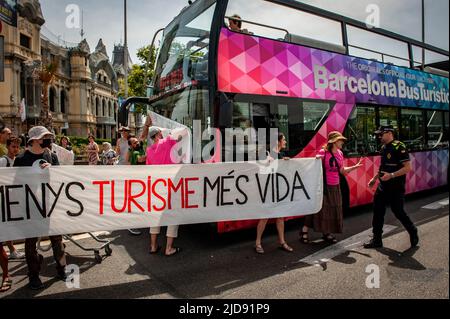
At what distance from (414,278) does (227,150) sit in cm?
298

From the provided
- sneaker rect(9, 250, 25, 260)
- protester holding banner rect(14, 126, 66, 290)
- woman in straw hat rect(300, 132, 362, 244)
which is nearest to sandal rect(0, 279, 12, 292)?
protester holding banner rect(14, 126, 66, 290)

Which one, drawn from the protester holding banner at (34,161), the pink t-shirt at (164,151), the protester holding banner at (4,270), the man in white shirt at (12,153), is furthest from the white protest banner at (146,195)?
the man in white shirt at (12,153)

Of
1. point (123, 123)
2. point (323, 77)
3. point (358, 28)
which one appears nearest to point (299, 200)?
point (323, 77)

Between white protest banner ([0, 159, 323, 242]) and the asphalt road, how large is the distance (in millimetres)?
610

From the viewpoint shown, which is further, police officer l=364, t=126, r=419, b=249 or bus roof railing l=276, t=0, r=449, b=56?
bus roof railing l=276, t=0, r=449, b=56

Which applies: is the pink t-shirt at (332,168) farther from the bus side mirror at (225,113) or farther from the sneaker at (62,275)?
the sneaker at (62,275)

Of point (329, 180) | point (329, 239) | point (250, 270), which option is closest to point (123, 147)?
point (250, 270)

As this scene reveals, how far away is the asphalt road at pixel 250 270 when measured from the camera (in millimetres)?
3473

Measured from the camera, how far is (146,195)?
13.8 feet

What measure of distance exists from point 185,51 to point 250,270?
372 centimetres

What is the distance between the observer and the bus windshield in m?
5.01

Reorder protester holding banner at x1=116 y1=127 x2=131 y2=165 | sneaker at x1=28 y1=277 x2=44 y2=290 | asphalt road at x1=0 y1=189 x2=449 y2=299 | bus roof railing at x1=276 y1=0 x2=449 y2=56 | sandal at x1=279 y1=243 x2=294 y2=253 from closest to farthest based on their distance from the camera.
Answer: asphalt road at x1=0 y1=189 x2=449 y2=299
sneaker at x1=28 y1=277 x2=44 y2=290
sandal at x1=279 y1=243 x2=294 y2=253
bus roof railing at x1=276 y1=0 x2=449 y2=56
protester holding banner at x1=116 y1=127 x2=131 y2=165

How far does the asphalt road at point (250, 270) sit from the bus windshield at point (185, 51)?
2686 mm

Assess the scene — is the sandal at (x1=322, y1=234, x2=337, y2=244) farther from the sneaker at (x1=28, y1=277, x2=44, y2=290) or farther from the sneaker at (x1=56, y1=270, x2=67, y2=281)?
the sneaker at (x1=28, y1=277, x2=44, y2=290)
